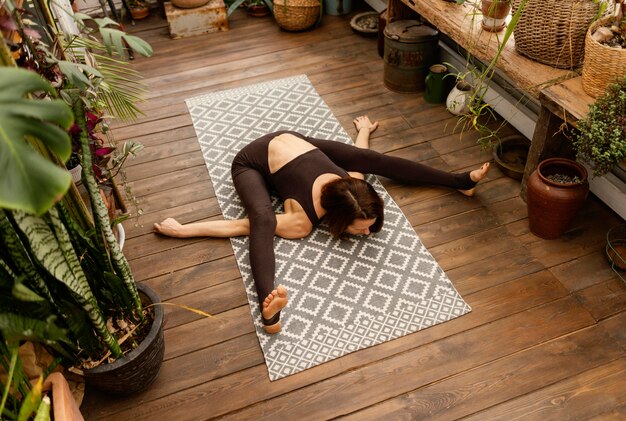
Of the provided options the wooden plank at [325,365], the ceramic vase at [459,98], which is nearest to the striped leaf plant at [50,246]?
the wooden plank at [325,365]

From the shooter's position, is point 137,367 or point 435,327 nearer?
point 137,367

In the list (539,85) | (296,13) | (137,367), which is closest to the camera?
(137,367)

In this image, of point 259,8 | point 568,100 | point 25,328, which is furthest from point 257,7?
point 25,328

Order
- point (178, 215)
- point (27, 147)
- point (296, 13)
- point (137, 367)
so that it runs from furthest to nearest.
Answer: point (296, 13) → point (178, 215) → point (137, 367) → point (27, 147)

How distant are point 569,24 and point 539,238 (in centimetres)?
94

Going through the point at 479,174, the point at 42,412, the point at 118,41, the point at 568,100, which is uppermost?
the point at 118,41

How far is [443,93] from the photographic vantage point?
129 inches

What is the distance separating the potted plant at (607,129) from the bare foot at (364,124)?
129 cm

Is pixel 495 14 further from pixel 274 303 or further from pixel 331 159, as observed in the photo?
pixel 274 303

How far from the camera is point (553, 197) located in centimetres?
228

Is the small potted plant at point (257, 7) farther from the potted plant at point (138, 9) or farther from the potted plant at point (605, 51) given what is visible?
the potted plant at point (605, 51)

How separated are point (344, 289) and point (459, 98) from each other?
4.88 feet

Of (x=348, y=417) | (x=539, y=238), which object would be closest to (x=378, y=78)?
(x=539, y=238)

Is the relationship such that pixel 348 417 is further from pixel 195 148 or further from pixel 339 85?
pixel 339 85
